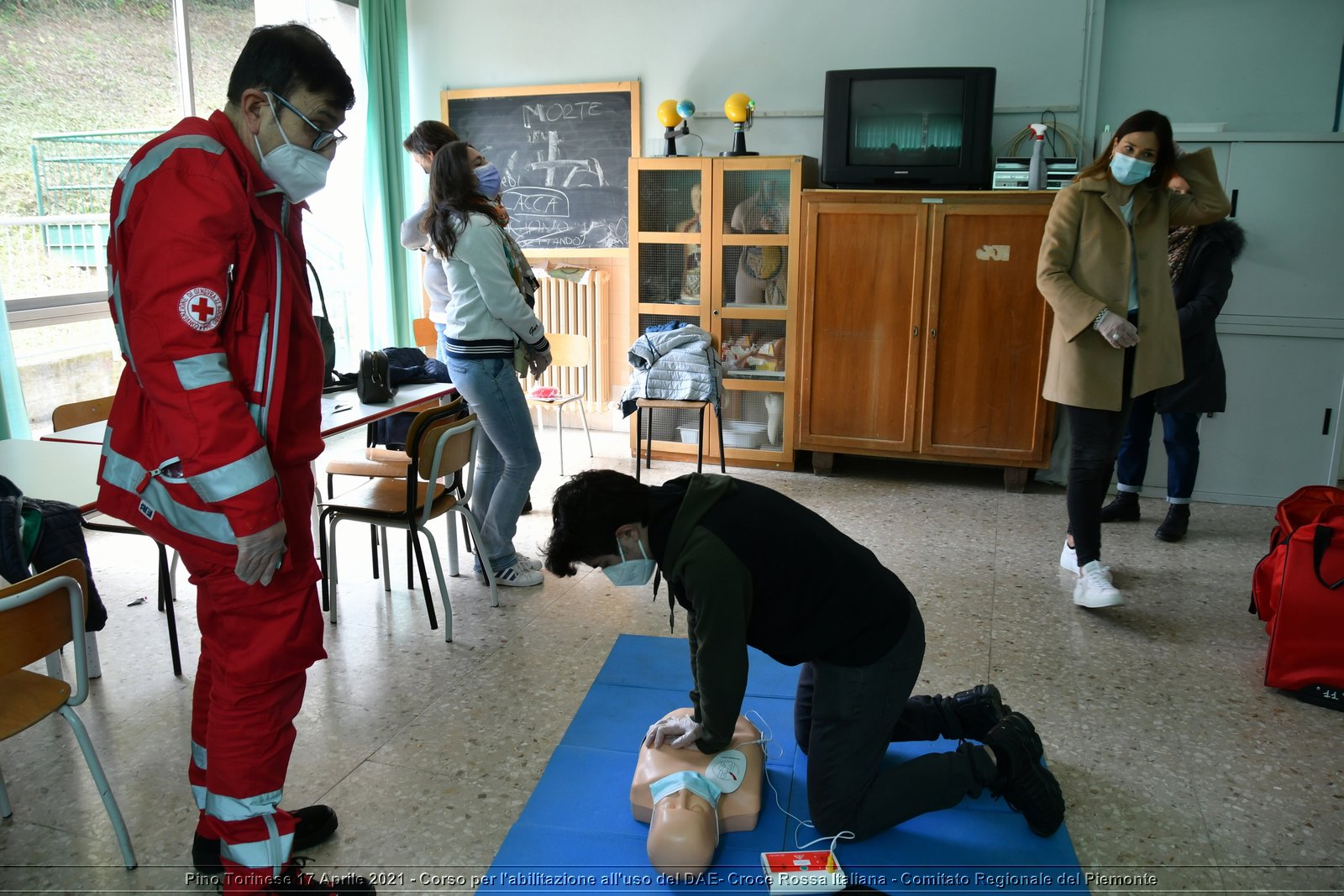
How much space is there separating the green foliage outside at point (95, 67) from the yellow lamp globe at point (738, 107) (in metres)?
2.45

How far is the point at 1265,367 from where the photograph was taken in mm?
4176

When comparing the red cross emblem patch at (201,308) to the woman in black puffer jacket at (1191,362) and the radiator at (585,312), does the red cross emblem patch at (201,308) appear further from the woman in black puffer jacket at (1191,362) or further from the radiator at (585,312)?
the radiator at (585,312)

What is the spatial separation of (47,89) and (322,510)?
93.2 inches

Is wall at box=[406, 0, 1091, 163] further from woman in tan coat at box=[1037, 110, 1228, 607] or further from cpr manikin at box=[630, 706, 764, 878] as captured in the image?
cpr manikin at box=[630, 706, 764, 878]

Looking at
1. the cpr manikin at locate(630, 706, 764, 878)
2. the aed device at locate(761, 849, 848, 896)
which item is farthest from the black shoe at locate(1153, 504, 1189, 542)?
the aed device at locate(761, 849, 848, 896)

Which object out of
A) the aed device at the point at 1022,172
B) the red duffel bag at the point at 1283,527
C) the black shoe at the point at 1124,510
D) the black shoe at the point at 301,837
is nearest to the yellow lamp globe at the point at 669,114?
the aed device at the point at 1022,172

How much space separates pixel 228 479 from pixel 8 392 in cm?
277

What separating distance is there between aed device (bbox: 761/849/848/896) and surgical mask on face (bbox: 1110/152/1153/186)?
224 centimetres

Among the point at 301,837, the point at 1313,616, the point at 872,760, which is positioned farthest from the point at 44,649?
the point at 1313,616

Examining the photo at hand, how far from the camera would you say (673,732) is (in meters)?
2.06

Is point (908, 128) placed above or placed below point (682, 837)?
above

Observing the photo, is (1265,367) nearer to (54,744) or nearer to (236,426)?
(236,426)

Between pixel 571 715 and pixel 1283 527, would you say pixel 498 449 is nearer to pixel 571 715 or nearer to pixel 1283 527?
pixel 571 715

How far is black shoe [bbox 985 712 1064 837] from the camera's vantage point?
1970 mm
